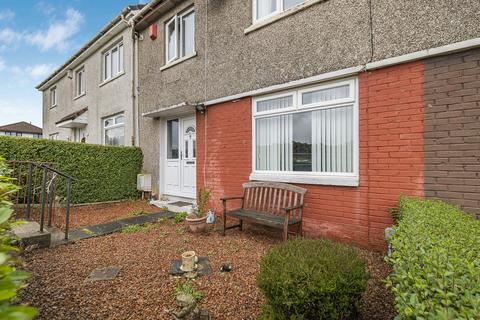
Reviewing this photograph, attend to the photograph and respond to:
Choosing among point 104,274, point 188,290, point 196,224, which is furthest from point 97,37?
point 188,290

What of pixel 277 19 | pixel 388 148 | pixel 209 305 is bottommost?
pixel 209 305

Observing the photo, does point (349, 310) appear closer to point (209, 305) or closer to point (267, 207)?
point (209, 305)

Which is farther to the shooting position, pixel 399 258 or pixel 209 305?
pixel 209 305

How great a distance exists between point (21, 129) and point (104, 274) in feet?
172

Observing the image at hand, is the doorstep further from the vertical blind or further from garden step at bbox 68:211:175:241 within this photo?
the vertical blind

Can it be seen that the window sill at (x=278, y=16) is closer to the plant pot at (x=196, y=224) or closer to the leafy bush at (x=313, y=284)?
the plant pot at (x=196, y=224)

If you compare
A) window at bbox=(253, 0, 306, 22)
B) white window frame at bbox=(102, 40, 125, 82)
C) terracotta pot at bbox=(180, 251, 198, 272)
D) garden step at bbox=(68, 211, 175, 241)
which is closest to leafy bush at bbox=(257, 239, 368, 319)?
terracotta pot at bbox=(180, 251, 198, 272)

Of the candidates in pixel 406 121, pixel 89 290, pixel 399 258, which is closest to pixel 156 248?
pixel 89 290

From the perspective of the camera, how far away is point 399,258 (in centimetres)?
149

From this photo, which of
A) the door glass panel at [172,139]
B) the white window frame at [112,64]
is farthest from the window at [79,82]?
the door glass panel at [172,139]

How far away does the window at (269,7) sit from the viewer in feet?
17.2

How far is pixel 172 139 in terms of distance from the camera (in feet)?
27.4

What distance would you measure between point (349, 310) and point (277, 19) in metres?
5.23

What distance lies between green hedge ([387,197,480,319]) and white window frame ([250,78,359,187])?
7.92 ft
